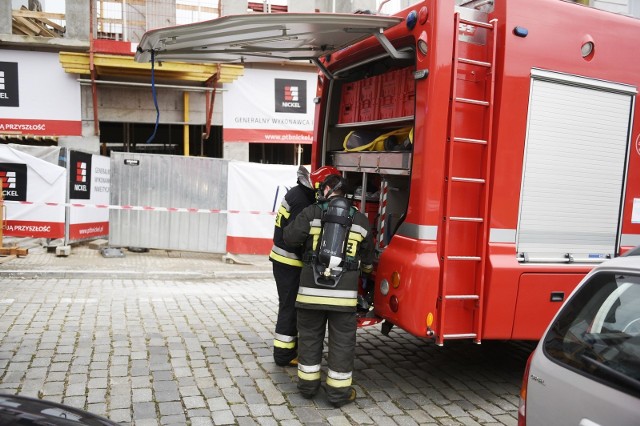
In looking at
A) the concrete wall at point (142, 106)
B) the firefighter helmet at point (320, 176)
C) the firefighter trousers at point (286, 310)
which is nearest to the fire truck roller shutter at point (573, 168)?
the firefighter helmet at point (320, 176)

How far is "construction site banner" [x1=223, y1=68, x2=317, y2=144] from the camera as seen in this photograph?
14289mm

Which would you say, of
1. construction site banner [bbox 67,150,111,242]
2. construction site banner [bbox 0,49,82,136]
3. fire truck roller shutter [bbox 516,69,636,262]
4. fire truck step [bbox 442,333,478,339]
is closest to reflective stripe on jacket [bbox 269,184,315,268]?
fire truck step [bbox 442,333,478,339]

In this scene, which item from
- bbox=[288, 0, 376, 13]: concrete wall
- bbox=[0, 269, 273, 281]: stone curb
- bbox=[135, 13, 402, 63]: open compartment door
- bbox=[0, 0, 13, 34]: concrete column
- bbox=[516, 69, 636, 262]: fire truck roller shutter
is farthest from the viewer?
bbox=[288, 0, 376, 13]: concrete wall

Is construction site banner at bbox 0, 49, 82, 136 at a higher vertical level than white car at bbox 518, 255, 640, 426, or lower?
higher

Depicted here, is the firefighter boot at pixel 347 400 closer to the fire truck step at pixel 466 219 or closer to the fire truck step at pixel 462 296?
the fire truck step at pixel 462 296

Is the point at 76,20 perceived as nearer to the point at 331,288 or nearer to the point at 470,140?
the point at 331,288

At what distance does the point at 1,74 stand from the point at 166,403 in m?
12.0

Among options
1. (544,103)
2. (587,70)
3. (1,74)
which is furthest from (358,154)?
(1,74)

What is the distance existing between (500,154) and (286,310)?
90.3 inches

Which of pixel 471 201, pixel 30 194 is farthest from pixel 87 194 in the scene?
pixel 471 201

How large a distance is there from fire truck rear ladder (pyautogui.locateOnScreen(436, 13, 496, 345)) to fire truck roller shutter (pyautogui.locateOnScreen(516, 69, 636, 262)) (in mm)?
325

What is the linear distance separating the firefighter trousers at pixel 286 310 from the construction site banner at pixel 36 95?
1061 cm

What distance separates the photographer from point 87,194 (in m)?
10.8

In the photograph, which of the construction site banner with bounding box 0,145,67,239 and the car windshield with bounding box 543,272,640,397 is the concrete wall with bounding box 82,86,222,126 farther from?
the car windshield with bounding box 543,272,640,397
